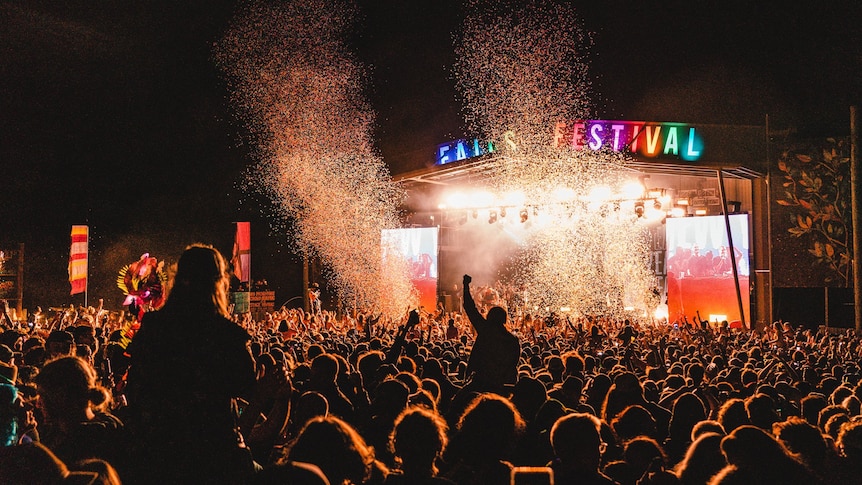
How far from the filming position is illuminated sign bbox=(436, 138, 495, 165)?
813 inches

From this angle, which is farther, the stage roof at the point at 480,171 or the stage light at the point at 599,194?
the stage light at the point at 599,194

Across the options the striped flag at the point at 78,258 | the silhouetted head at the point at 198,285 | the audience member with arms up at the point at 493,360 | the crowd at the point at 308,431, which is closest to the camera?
the crowd at the point at 308,431

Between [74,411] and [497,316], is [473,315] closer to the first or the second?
[497,316]

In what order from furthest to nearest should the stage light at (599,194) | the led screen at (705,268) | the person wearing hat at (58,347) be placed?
the led screen at (705,268) < the stage light at (599,194) < the person wearing hat at (58,347)

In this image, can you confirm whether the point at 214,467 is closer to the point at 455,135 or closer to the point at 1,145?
the point at 455,135

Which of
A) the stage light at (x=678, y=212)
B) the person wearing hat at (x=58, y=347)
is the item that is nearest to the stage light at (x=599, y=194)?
the stage light at (x=678, y=212)

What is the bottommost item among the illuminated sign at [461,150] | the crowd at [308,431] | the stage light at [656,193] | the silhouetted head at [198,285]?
the crowd at [308,431]

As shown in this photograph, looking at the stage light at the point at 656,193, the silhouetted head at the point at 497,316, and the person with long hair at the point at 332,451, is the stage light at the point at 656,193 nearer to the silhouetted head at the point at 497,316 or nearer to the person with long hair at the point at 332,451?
the silhouetted head at the point at 497,316

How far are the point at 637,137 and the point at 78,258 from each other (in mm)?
15537

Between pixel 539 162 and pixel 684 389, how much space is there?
667 inches

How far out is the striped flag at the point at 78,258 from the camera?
19078 millimetres

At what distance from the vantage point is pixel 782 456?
2.80m

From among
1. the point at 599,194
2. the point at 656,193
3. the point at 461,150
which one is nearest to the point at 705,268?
the point at 656,193

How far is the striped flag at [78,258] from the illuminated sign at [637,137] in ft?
43.9
